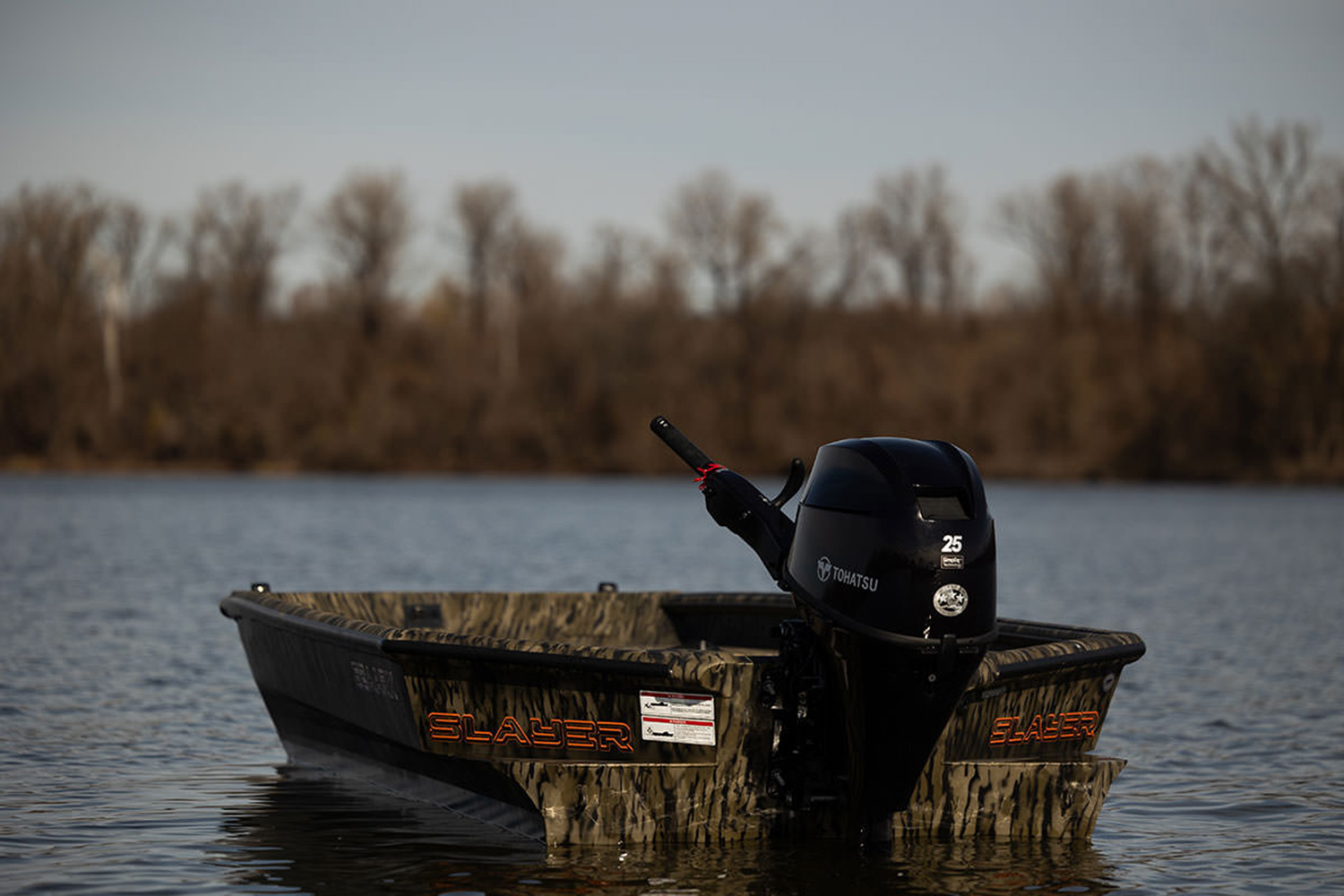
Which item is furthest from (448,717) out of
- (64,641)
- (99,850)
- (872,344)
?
(872,344)

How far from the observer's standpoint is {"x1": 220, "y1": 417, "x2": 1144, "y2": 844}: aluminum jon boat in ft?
23.4

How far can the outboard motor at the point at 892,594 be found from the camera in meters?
7.04

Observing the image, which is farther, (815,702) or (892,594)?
(815,702)

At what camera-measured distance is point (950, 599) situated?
7.04 meters

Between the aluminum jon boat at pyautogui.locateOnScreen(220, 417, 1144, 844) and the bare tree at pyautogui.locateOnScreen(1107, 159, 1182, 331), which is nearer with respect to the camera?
the aluminum jon boat at pyautogui.locateOnScreen(220, 417, 1144, 844)

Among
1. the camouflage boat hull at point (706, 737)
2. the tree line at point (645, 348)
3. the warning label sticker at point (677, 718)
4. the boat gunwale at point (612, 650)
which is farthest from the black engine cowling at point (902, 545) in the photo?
the tree line at point (645, 348)

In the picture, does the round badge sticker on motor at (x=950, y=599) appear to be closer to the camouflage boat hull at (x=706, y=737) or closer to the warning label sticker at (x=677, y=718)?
the camouflage boat hull at (x=706, y=737)

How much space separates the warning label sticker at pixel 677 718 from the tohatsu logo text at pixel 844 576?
75 centimetres

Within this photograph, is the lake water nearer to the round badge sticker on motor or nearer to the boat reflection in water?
the boat reflection in water

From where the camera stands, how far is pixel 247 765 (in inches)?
414

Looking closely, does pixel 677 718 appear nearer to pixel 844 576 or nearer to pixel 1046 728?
pixel 844 576

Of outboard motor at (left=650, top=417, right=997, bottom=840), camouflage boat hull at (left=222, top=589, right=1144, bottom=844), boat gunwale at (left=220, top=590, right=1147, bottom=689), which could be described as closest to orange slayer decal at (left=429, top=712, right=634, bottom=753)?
camouflage boat hull at (left=222, top=589, right=1144, bottom=844)

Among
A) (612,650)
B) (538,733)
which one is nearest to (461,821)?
(538,733)

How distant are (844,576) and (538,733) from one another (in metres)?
1.62
